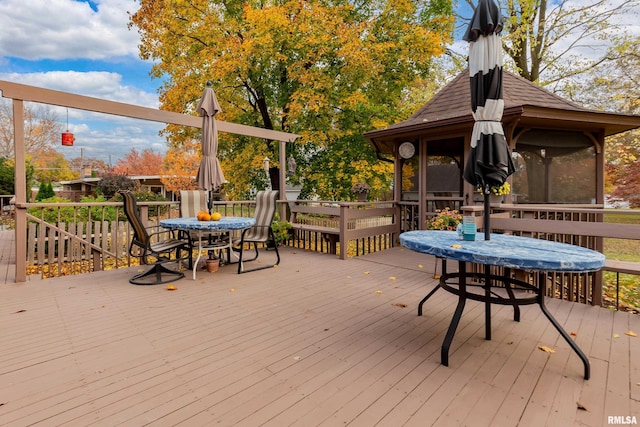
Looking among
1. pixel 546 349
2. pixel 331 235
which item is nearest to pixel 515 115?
pixel 331 235

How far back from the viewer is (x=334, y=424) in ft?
5.00

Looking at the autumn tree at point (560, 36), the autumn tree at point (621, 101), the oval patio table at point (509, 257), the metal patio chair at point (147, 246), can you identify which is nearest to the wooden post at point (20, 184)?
the metal patio chair at point (147, 246)

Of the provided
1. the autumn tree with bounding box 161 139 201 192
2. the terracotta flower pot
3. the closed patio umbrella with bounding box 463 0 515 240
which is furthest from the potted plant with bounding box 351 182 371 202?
the autumn tree with bounding box 161 139 201 192

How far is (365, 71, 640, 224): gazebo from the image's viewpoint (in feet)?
17.7

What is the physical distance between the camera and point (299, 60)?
9117 mm

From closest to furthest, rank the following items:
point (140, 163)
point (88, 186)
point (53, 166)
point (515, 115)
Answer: point (515, 115) → point (88, 186) → point (140, 163) → point (53, 166)

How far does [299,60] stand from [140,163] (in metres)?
22.3

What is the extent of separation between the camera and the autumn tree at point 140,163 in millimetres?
25802

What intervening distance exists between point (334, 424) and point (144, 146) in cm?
3040

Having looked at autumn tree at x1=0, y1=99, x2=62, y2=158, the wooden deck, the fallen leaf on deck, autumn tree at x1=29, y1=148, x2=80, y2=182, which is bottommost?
the wooden deck

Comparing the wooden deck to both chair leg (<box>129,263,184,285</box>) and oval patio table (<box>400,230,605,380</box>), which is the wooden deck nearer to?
oval patio table (<box>400,230,605,380</box>)

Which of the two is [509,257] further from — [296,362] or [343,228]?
[343,228]

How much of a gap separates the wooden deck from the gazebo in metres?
3.29

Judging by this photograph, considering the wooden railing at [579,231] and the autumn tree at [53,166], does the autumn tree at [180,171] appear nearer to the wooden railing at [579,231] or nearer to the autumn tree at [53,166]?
the autumn tree at [53,166]
